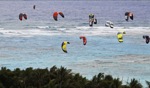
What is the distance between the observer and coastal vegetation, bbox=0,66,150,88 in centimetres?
1711

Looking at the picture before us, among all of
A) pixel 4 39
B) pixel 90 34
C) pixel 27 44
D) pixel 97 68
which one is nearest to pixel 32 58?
pixel 97 68

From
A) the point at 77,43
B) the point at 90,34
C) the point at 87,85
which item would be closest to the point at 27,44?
the point at 77,43

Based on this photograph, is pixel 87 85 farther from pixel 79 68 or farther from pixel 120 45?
pixel 120 45

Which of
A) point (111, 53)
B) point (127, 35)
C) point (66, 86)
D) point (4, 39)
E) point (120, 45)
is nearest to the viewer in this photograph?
point (66, 86)

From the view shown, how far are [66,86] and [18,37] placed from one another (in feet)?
140

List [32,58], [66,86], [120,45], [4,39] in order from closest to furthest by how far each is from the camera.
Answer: [66,86] → [32,58] → [120,45] → [4,39]

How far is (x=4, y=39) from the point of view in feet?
185

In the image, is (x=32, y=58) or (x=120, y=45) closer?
(x=32, y=58)

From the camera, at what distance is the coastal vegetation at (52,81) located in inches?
674

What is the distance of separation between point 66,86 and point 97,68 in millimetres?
19492

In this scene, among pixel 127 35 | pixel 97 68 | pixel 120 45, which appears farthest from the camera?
pixel 127 35

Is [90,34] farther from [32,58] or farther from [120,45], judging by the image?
[32,58]

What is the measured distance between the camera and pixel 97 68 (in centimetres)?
3631

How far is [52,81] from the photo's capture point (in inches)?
672
